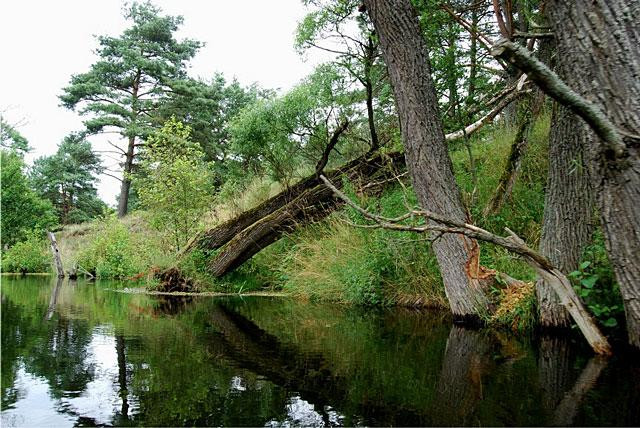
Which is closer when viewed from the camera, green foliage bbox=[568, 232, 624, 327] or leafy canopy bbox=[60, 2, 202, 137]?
green foliage bbox=[568, 232, 624, 327]

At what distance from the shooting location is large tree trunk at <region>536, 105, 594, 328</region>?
13.8 ft

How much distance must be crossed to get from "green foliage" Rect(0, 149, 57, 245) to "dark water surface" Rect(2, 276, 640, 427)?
21.6 m

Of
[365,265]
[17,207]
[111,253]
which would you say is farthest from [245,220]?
[17,207]

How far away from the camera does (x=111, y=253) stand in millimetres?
16562

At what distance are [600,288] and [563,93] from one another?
6.31 ft

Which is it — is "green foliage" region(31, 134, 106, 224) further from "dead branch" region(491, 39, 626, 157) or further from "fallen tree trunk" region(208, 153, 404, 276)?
"dead branch" region(491, 39, 626, 157)

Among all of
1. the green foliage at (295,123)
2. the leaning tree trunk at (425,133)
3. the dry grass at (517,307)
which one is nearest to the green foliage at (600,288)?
the dry grass at (517,307)

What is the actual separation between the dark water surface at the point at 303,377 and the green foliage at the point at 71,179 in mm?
24896

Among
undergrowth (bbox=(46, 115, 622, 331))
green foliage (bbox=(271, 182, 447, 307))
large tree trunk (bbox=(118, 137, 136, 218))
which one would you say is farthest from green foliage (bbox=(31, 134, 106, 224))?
green foliage (bbox=(271, 182, 447, 307))

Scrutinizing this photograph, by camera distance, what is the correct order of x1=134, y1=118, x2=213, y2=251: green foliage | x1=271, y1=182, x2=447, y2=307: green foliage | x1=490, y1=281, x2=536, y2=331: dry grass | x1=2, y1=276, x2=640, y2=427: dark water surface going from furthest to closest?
x1=134, y1=118, x2=213, y2=251: green foliage, x1=271, y1=182, x2=447, y2=307: green foliage, x1=490, y1=281, x2=536, y2=331: dry grass, x1=2, y1=276, x2=640, y2=427: dark water surface

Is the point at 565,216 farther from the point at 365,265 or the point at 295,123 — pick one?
the point at 295,123

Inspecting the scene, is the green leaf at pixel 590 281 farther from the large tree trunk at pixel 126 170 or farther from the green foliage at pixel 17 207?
the large tree trunk at pixel 126 170

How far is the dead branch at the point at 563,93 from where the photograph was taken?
2.49 metres

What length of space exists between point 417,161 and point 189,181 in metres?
7.55
